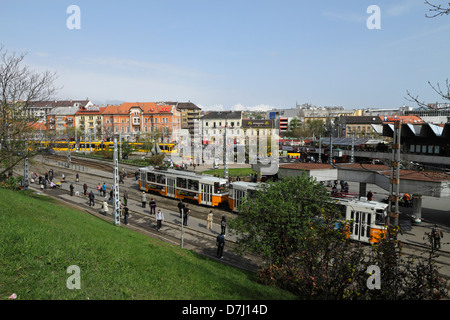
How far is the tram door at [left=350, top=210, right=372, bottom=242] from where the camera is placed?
16.4 metres

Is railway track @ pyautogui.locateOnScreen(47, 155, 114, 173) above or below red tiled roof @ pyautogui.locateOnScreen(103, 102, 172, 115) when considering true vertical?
below

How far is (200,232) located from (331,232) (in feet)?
37.9

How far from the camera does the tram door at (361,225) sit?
16.4 metres

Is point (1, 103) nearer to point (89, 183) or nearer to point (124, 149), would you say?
point (89, 183)

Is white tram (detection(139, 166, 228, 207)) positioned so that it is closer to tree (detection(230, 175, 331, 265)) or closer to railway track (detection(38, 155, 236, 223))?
railway track (detection(38, 155, 236, 223))

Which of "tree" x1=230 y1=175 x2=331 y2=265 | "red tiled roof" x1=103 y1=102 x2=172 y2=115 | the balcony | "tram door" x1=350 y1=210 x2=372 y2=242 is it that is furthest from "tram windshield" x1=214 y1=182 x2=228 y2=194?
the balcony

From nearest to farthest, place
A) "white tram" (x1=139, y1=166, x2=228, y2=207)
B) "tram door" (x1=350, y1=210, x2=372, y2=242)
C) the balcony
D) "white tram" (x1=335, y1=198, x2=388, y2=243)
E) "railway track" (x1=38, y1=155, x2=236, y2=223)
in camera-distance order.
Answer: "white tram" (x1=335, y1=198, x2=388, y2=243) < "tram door" (x1=350, y1=210, x2=372, y2=242) < "railway track" (x1=38, y1=155, x2=236, y2=223) < "white tram" (x1=139, y1=166, x2=228, y2=207) < the balcony

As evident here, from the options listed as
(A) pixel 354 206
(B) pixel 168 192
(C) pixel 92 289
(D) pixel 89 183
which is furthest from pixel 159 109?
(C) pixel 92 289

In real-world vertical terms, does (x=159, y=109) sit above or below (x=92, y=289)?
above

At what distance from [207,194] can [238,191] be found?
378 centimetres

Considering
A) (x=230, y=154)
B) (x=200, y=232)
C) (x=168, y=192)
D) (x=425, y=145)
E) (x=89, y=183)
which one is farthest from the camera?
(x=230, y=154)

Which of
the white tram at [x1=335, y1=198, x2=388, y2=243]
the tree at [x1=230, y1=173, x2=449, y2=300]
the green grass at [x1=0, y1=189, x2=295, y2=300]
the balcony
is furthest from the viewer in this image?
the balcony

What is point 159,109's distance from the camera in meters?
101
